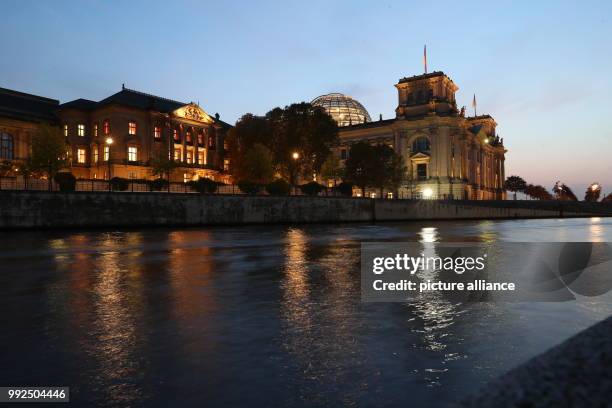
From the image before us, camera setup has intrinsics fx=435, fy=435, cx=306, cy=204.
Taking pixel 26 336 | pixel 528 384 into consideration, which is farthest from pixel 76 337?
pixel 528 384

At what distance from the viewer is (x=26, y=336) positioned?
224 inches

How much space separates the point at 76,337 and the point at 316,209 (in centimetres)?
4609

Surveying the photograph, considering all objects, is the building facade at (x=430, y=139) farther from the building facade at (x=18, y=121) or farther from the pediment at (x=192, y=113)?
the building facade at (x=18, y=121)

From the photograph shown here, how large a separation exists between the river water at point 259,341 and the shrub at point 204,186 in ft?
109

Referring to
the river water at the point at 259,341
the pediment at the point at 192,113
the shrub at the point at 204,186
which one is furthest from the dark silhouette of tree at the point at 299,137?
the river water at the point at 259,341

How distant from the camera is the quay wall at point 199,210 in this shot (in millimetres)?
32844

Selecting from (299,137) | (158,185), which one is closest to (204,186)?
(158,185)

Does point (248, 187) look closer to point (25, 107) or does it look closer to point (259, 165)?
point (259, 165)

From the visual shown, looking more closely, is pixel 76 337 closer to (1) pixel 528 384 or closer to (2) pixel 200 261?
(1) pixel 528 384

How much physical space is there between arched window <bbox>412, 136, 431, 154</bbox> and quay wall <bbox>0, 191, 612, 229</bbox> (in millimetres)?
26360

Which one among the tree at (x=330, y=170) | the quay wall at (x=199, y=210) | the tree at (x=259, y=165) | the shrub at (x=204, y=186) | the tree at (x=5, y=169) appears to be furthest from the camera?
the tree at (x=330, y=170)

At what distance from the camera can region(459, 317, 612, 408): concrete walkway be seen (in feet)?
3.91

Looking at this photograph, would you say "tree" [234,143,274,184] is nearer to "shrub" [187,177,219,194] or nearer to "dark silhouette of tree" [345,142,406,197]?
"shrub" [187,177,219,194]

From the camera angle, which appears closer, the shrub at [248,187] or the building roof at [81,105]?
the shrub at [248,187]
